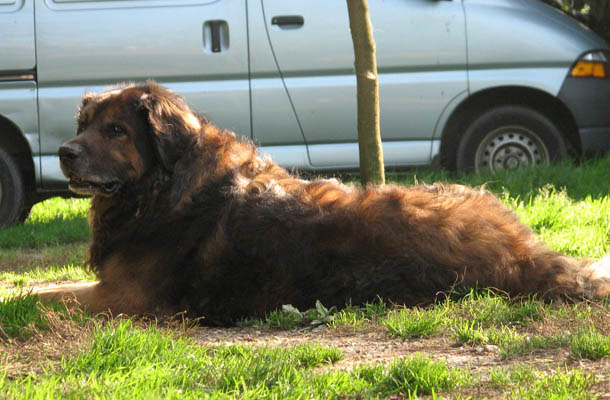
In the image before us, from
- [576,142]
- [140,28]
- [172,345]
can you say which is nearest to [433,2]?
[576,142]

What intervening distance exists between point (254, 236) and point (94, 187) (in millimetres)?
964

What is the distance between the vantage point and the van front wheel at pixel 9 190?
8133mm

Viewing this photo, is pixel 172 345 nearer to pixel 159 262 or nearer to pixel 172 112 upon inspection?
pixel 159 262

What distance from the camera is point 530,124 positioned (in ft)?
26.8

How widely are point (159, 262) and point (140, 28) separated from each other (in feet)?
12.8

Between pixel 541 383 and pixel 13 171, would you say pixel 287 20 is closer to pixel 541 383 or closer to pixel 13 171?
pixel 13 171

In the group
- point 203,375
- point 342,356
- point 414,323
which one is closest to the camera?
point 203,375

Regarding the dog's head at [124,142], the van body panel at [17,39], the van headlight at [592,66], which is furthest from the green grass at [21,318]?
the van headlight at [592,66]

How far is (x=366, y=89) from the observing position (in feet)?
20.2

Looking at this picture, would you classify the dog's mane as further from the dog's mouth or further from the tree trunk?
the tree trunk

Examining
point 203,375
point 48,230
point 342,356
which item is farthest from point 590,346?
point 48,230

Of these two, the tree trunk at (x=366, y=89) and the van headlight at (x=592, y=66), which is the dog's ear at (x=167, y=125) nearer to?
the tree trunk at (x=366, y=89)

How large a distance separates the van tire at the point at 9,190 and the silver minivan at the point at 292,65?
11 mm

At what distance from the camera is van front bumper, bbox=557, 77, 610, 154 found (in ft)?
26.5
